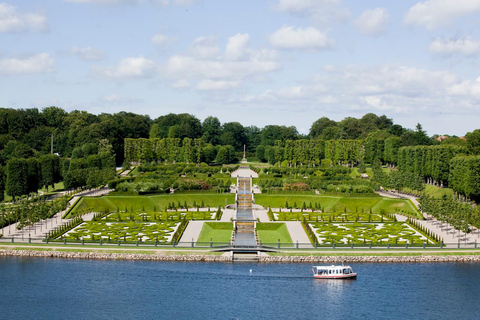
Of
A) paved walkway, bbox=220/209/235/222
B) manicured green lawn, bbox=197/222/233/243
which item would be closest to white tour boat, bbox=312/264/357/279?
manicured green lawn, bbox=197/222/233/243

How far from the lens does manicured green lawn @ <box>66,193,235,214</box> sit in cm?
9319

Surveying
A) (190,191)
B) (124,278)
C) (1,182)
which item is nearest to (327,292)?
(124,278)

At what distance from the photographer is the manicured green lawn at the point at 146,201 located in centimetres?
9319

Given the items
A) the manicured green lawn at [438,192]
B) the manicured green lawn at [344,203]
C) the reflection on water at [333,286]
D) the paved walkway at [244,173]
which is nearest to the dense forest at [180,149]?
the manicured green lawn at [438,192]

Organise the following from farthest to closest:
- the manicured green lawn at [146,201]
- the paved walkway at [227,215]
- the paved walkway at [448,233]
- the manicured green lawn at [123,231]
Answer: the manicured green lawn at [146,201] → the paved walkway at [227,215] → the paved walkway at [448,233] → the manicured green lawn at [123,231]

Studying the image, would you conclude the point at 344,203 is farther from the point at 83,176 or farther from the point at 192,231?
the point at 83,176

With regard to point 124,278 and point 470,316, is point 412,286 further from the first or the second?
point 124,278

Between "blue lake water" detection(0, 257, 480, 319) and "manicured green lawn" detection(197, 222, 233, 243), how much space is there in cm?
1061

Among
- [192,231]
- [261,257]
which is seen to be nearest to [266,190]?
[192,231]

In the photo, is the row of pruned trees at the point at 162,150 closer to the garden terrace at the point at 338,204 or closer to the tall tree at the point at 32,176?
the tall tree at the point at 32,176

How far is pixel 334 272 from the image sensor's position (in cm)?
5853

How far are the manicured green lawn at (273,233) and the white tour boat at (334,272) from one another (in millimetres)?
13301

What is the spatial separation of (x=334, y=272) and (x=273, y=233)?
64.5 feet

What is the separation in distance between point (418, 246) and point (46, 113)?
145 meters
